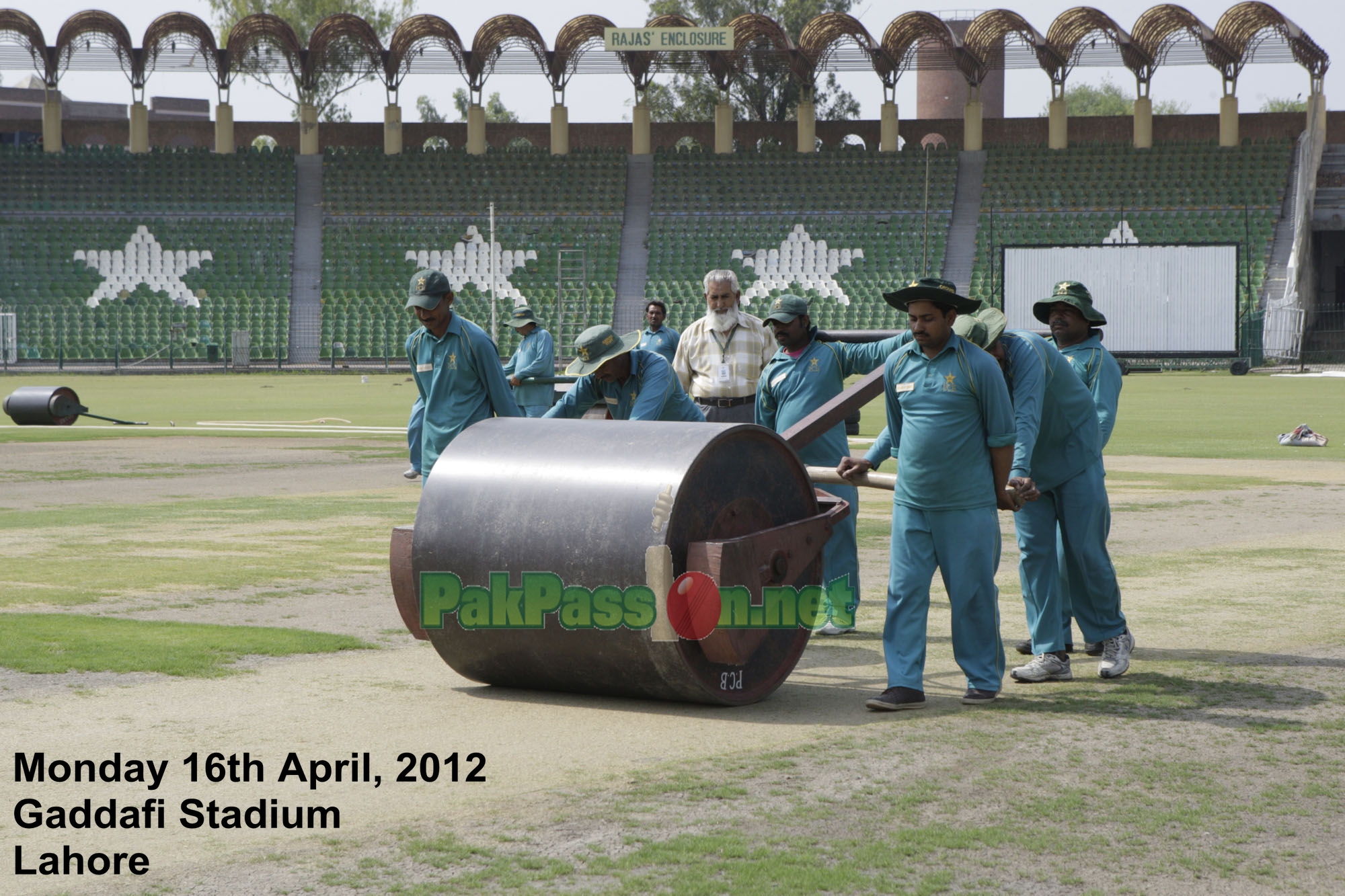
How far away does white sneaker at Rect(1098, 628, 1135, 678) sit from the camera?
707 cm

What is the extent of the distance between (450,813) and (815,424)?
2927mm

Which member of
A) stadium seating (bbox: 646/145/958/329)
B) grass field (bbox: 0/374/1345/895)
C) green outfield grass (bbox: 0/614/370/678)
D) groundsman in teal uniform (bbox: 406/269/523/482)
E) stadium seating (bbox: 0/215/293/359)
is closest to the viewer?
grass field (bbox: 0/374/1345/895)

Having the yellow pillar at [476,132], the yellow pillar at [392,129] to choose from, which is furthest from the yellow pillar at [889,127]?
the yellow pillar at [392,129]

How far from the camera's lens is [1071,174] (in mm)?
48844

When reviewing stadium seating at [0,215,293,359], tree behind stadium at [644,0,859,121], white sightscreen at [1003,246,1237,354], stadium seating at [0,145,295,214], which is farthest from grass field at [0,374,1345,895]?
tree behind stadium at [644,0,859,121]

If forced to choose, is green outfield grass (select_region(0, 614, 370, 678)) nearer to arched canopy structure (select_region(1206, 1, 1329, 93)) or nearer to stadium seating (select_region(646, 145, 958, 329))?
stadium seating (select_region(646, 145, 958, 329))

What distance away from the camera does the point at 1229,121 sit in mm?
49719

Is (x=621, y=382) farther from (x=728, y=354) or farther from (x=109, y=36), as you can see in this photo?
(x=109, y=36)

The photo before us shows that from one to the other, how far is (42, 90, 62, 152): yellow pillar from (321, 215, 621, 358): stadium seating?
10076mm

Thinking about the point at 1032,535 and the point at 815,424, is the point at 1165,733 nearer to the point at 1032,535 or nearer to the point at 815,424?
the point at 1032,535

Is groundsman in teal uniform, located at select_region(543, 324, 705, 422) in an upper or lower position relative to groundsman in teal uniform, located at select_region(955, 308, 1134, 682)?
upper

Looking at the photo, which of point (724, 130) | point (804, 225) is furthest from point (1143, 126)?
point (724, 130)

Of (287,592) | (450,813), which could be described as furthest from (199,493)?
(450,813)

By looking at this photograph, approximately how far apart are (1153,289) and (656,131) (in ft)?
69.4
